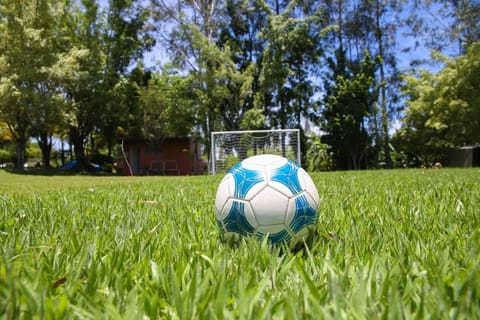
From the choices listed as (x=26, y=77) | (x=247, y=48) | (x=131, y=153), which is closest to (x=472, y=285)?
(x=26, y=77)

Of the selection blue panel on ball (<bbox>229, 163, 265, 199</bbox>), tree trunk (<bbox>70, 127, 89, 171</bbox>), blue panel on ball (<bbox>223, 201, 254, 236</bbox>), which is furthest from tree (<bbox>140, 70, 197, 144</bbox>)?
blue panel on ball (<bbox>223, 201, 254, 236</bbox>)

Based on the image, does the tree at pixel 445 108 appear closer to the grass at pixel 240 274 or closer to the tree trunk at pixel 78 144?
the grass at pixel 240 274

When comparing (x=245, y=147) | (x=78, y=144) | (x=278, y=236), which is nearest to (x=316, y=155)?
(x=245, y=147)

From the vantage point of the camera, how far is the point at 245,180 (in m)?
1.81

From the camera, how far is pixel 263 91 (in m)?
22.5

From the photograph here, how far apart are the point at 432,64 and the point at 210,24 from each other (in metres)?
14.7

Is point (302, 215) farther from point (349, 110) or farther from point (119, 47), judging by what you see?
point (119, 47)

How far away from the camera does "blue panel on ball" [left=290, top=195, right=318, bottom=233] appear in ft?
5.62

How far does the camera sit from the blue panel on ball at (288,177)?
178 centimetres

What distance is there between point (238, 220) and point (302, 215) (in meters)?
0.33

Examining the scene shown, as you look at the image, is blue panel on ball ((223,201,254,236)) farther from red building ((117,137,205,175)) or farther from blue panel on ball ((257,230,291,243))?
red building ((117,137,205,175))

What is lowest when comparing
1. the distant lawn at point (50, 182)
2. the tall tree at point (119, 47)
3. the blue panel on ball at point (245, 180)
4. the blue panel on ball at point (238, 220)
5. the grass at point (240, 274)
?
the distant lawn at point (50, 182)

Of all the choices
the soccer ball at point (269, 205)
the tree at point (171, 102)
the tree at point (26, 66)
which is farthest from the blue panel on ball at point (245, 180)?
the tree at point (171, 102)

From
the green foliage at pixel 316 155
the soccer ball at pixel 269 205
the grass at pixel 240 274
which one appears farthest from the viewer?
the green foliage at pixel 316 155
